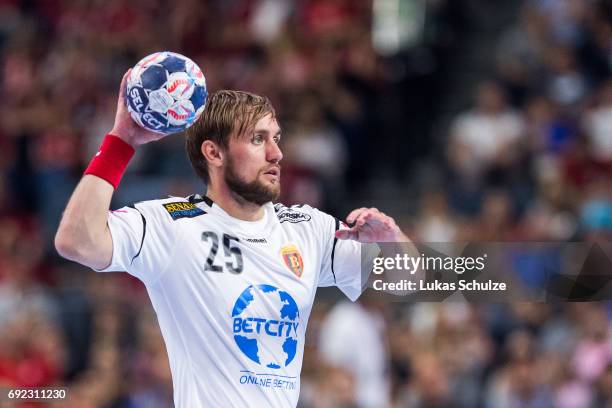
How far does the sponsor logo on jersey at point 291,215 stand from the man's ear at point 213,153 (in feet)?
1.83

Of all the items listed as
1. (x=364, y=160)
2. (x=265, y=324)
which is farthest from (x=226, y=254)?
(x=364, y=160)

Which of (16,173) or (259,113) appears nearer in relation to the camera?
(259,113)

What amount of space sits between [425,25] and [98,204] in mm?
13708

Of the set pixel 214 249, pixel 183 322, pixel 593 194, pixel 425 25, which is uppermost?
pixel 425 25

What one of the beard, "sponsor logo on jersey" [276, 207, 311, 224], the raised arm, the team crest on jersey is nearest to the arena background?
"sponsor logo on jersey" [276, 207, 311, 224]

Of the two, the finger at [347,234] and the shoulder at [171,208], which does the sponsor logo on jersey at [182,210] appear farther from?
the finger at [347,234]

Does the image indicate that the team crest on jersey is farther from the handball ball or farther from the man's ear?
the handball ball

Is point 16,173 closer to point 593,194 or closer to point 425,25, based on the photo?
point 425,25

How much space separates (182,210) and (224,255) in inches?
14.7

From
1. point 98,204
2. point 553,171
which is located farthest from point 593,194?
point 98,204

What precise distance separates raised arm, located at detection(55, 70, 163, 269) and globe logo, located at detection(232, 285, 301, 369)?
0.84 m

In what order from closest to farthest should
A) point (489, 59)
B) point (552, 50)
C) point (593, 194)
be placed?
1. point (593, 194)
2. point (552, 50)
3. point (489, 59)

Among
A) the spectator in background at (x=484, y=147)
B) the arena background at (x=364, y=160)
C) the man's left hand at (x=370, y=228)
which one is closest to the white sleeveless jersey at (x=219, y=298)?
the man's left hand at (x=370, y=228)

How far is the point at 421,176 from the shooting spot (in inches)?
654
